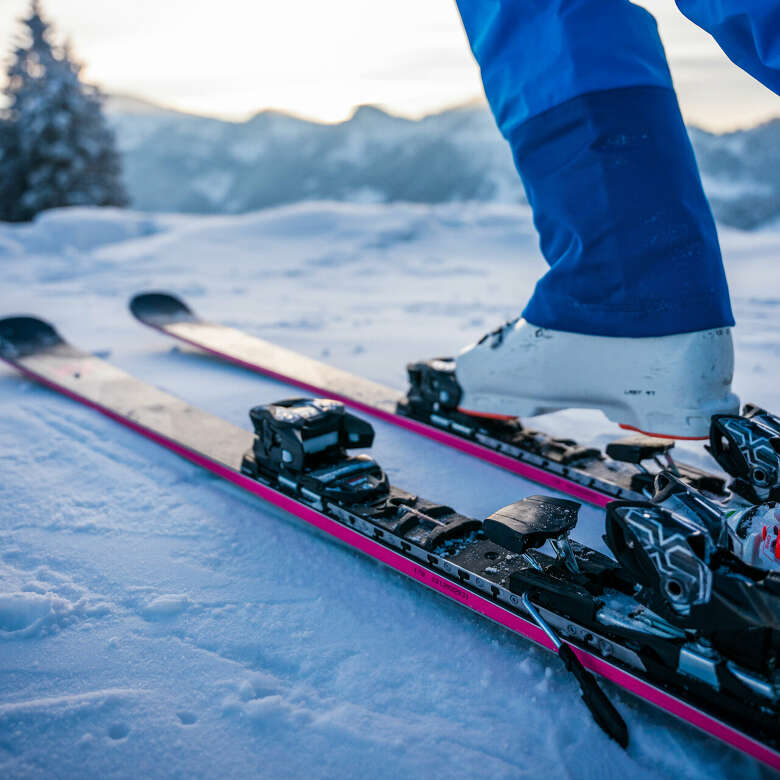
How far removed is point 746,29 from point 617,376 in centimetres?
102

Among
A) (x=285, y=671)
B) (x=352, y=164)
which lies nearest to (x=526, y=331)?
(x=285, y=671)

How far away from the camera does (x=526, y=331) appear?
2354 mm

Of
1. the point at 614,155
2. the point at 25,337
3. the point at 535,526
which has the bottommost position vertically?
the point at 25,337

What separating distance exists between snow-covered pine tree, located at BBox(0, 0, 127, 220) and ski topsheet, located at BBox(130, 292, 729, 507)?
18631mm

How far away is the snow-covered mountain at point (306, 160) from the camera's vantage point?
5769 centimetres

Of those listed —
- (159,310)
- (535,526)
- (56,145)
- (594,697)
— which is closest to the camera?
(594,697)

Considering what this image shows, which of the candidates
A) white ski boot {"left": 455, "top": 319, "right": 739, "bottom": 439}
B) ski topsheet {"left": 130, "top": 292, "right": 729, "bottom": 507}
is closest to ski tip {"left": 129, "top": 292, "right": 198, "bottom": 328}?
ski topsheet {"left": 130, "top": 292, "right": 729, "bottom": 507}

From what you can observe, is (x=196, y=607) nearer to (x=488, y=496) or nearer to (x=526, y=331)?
(x=488, y=496)

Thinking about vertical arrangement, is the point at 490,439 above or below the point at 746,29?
below

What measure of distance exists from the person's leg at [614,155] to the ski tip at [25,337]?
3171 mm

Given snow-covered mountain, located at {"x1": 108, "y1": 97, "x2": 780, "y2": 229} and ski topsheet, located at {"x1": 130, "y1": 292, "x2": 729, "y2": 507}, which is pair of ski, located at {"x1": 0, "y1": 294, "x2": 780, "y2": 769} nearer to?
ski topsheet, located at {"x1": 130, "y1": 292, "x2": 729, "y2": 507}

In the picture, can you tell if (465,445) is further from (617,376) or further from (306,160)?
(306,160)

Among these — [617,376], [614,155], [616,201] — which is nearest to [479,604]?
[617,376]

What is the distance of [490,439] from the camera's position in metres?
2.72
